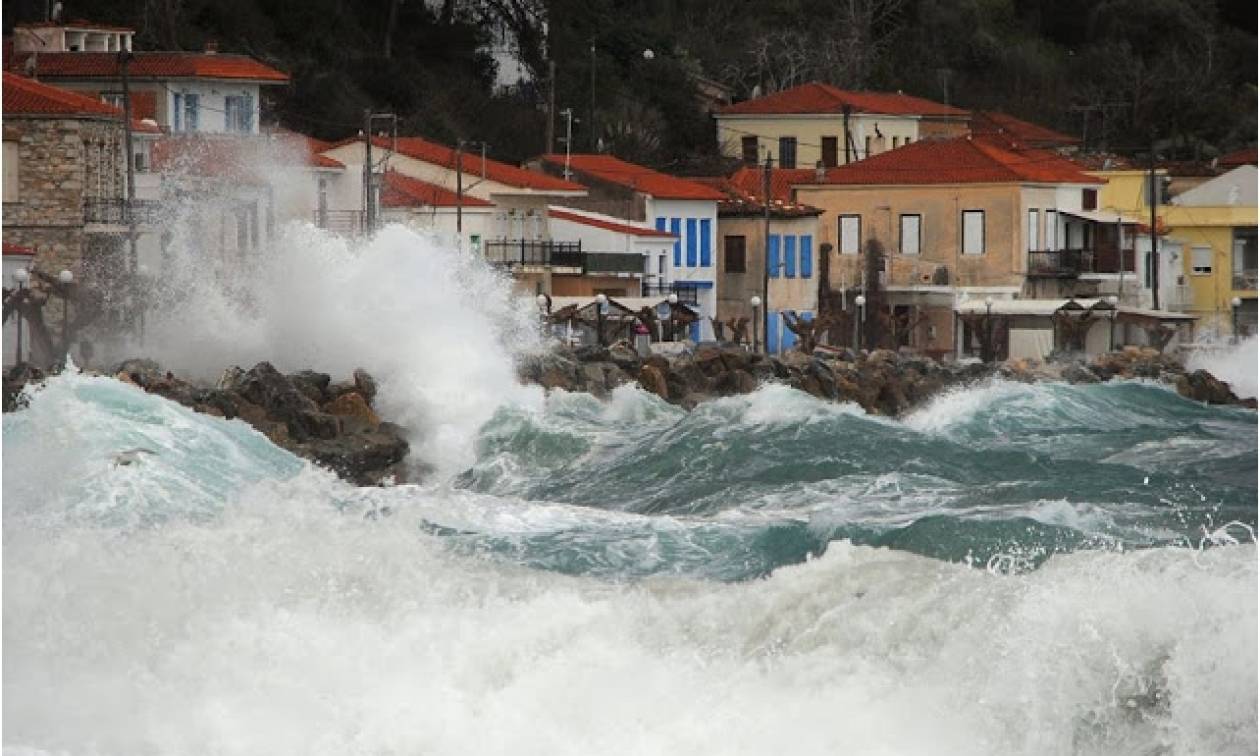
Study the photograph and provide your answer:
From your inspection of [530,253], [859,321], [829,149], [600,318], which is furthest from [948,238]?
[600,318]

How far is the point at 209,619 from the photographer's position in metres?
16.0

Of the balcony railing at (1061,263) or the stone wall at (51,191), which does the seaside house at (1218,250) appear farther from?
the stone wall at (51,191)

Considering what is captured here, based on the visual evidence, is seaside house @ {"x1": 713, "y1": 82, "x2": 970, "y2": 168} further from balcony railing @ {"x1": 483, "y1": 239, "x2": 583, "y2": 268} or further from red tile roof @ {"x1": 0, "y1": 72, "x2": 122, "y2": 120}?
red tile roof @ {"x1": 0, "y1": 72, "x2": 122, "y2": 120}

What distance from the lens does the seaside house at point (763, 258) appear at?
59031 millimetres

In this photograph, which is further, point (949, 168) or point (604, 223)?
point (949, 168)

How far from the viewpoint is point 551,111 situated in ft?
210

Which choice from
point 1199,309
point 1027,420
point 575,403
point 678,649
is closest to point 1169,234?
point 1199,309

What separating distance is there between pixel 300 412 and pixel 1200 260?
3990cm

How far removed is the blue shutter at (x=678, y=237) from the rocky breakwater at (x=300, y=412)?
83.5ft

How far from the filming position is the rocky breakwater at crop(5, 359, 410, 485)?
95.2ft

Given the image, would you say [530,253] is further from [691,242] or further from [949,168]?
[949,168]

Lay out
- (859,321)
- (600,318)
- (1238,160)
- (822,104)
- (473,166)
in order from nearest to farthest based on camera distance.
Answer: (600,318) → (473,166) → (859,321) → (822,104) → (1238,160)

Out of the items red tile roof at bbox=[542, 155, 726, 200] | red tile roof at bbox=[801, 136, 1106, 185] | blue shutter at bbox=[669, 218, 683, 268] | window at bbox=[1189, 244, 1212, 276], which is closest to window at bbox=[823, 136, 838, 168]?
red tile roof at bbox=[801, 136, 1106, 185]

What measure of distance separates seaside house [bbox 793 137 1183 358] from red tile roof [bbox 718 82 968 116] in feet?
30.6
